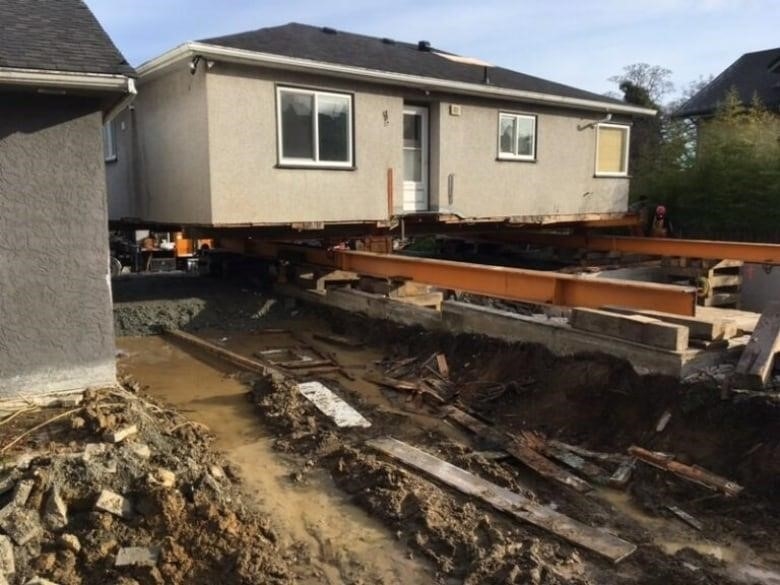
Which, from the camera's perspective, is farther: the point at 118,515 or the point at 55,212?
the point at 55,212

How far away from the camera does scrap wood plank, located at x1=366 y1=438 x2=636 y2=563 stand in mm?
4133

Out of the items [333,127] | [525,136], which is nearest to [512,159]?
[525,136]

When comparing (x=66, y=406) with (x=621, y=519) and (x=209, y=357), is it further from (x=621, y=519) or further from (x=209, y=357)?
(x=621, y=519)

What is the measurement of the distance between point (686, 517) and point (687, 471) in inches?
21.1

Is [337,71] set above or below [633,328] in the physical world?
above

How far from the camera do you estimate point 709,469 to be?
520 centimetres

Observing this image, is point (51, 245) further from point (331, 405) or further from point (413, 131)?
point (413, 131)

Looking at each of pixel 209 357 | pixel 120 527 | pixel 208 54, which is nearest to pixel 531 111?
pixel 208 54

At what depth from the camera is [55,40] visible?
231 inches

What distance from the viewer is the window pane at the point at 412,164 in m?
12.6

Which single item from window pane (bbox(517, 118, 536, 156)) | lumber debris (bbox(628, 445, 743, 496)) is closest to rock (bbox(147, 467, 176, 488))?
lumber debris (bbox(628, 445, 743, 496))

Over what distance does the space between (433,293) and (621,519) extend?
568cm

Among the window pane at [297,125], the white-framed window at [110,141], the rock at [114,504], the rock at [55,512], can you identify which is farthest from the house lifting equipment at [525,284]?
the white-framed window at [110,141]

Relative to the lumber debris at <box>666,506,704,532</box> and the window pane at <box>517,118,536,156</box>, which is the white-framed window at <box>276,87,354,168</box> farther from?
the lumber debris at <box>666,506,704,532</box>
